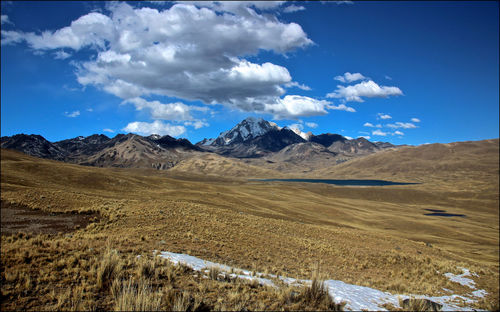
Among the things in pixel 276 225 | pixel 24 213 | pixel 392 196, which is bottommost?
pixel 392 196

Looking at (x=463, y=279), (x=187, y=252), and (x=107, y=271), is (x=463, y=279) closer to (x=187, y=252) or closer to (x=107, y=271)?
(x=187, y=252)

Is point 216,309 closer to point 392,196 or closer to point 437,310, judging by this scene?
point 437,310

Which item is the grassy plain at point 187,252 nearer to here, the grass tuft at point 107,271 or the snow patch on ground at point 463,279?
the grass tuft at point 107,271

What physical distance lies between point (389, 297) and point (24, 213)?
27945 millimetres

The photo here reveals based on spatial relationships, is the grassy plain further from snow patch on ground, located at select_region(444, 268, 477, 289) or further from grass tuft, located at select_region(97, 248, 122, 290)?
snow patch on ground, located at select_region(444, 268, 477, 289)

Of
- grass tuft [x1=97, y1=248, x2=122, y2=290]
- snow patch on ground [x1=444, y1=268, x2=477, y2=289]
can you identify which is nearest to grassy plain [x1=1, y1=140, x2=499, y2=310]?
grass tuft [x1=97, y1=248, x2=122, y2=290]

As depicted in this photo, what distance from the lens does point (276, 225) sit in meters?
29.2

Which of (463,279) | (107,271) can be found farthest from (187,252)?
(463,279)

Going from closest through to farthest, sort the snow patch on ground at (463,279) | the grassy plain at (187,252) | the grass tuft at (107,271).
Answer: the grassy plain at (187,252)
the grass tuft at (107,271)
the snow patch on ground at (463,279)

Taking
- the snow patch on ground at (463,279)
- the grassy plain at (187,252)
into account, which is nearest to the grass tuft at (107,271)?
the grassy plain at (187,252)

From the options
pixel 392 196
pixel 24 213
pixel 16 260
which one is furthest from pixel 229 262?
pixel 392 196

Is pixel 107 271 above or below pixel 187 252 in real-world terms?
above

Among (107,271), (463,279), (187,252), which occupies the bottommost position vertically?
(463,279)

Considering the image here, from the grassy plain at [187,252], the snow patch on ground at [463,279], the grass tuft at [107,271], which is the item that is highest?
the grass tuft at [107,271]
